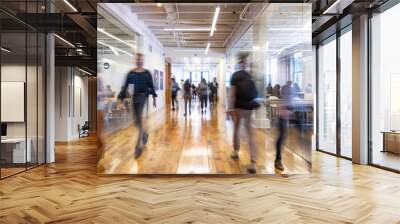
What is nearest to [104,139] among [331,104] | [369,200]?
[369,200]

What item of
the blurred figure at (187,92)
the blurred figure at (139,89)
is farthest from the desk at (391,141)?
the blurred figure at (139,89)

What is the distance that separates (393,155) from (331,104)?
8.71 ft

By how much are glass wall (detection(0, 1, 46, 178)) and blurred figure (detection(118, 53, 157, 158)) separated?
2.91 meters

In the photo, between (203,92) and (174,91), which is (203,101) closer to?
(203,92)

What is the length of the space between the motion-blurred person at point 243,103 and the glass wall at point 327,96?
4.29m

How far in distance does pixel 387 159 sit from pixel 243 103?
3504 mm

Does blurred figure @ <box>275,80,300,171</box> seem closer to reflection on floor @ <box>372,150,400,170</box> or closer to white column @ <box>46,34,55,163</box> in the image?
reflection on floor @ <box>372,150,400,170</box>

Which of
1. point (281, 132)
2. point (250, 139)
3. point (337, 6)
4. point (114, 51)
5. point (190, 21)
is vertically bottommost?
point (250, 139)

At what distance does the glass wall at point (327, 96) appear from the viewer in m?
10.0

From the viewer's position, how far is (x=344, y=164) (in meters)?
8.09

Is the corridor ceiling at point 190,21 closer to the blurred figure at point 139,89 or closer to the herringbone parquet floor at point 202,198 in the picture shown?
the blurred figure at point 139,89

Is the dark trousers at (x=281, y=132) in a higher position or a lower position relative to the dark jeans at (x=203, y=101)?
lower

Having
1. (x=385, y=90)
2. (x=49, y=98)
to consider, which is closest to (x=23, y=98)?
(x=49, y=98)

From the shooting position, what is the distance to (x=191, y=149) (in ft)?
22.1
